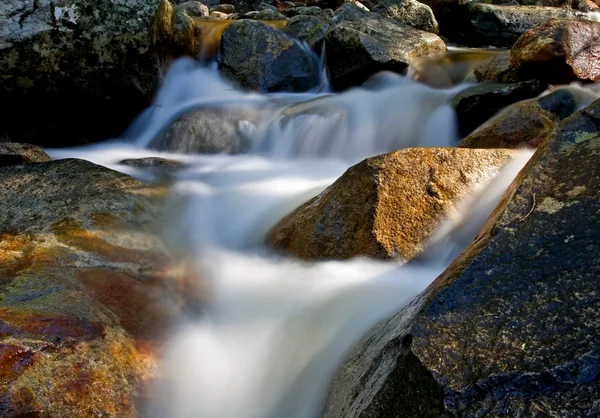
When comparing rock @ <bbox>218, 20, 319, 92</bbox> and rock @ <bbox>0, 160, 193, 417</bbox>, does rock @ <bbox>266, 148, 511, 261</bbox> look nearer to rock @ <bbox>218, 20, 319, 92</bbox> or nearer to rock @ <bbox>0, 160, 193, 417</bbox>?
rock @ <bbox>0, 160, 193, 417</bbox>

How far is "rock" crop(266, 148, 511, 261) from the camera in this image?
299 cm

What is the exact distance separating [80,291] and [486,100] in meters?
4.97

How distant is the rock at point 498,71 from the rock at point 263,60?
2726mm

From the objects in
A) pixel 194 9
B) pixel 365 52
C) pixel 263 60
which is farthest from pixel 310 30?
pixel 194 9

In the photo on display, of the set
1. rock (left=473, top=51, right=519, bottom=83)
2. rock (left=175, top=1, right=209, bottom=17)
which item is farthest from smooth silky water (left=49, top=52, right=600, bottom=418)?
rock (left=175, top=1, right=209, bottom=17)

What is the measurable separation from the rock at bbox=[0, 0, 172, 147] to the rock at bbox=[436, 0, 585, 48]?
27.3ft

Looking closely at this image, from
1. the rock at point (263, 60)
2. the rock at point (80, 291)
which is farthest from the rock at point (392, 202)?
the rock at point (263, 60)

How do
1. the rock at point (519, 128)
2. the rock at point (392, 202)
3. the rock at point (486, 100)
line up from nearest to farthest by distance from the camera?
the rock at point (392, 202), the rock at point (519, 128), the rock at point (486, 100)

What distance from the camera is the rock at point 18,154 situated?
4488 mm

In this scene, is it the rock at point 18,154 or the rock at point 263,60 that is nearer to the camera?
the rock at point 18,154

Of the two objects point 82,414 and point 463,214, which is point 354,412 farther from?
point 463,214

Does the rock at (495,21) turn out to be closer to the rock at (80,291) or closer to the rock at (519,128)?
the rock at (519,128)

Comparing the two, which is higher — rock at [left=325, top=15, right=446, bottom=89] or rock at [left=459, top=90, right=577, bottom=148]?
rock at [left=325, top=15, right=446, bottom=89]

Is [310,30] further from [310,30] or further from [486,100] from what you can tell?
[486,100]
